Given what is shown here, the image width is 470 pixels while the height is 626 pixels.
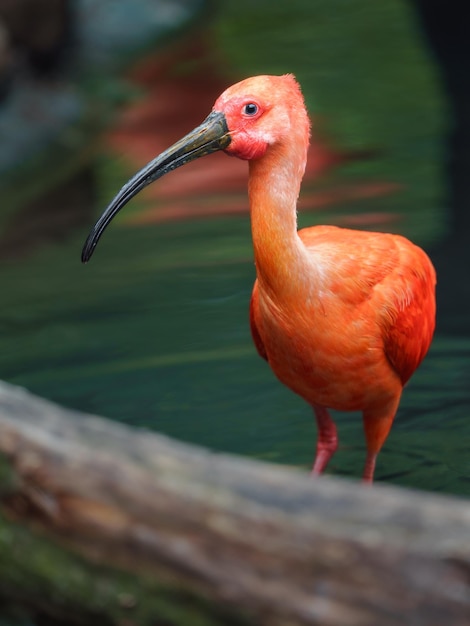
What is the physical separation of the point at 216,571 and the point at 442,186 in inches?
254

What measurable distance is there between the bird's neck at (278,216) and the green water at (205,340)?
1364 mm

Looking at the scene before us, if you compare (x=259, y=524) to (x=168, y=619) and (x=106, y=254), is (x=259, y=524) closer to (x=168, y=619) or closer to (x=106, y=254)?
(x=168, y=619)

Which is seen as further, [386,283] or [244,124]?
[386,283]

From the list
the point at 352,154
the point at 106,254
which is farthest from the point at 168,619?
the point at 352,154

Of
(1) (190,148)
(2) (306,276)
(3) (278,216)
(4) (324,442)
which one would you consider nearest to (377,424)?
(4) (324,442)

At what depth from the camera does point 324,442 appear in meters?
4.74

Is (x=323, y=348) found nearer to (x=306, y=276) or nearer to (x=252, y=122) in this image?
(x=306, y=276)

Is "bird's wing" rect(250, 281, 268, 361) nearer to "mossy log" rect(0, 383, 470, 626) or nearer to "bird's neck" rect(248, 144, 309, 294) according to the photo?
"bird's neck" rect(248, 144, 309, 294)

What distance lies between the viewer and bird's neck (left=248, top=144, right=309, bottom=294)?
3.66 metres

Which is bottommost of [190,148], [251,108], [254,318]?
[254,318]

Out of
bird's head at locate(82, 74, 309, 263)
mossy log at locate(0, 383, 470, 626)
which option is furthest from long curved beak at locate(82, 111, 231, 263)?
mossy log at locate(0, 383, 470, 626)

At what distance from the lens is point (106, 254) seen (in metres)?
7.61

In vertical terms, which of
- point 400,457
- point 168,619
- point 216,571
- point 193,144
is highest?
point 193,144

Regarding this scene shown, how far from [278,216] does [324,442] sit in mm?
1369
